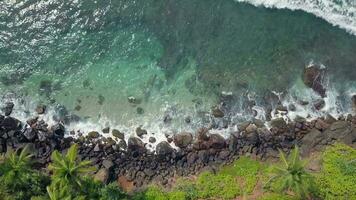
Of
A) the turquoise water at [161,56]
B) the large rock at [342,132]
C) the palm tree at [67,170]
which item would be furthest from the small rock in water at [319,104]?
the palm tree at [67,170]

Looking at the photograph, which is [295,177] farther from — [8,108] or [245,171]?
[8,108]

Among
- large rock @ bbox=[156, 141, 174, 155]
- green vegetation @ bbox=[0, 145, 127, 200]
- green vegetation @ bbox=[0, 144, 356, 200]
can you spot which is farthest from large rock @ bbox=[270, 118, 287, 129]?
green vegetation @ bbox=[0, 145, 127, 200]

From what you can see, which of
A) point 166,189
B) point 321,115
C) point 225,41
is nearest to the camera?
point 166,189

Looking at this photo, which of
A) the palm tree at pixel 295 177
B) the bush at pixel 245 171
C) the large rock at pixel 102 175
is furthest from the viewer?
the large rock at pixel 102 175

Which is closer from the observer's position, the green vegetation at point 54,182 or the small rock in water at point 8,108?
the green vegetation at point 54,182

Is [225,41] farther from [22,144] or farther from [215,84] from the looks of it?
[22,144]

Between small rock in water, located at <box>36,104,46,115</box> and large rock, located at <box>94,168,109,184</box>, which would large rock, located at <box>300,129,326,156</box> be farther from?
small rock in water, located at <box>36,104,46,115</box>

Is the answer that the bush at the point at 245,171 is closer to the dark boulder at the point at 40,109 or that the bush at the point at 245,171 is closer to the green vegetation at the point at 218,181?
the green vegetation at the point at 218,181

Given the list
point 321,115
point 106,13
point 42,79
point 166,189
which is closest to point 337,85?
point 321,115
